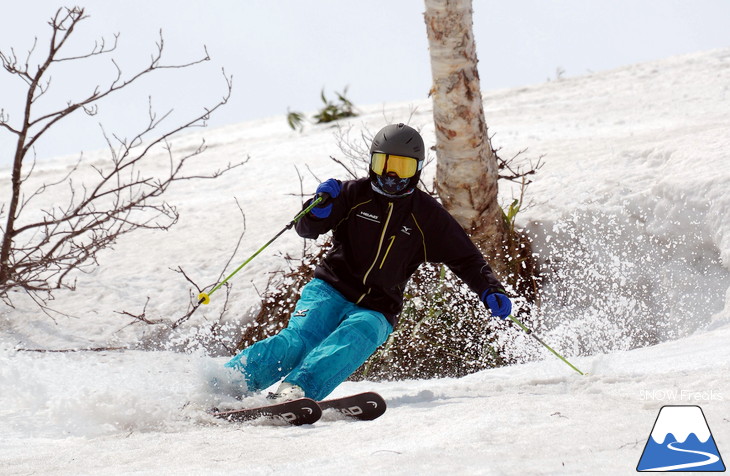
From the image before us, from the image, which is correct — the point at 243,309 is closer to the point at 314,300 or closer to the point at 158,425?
the point at 314,300

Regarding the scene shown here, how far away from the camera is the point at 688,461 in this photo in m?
2.09

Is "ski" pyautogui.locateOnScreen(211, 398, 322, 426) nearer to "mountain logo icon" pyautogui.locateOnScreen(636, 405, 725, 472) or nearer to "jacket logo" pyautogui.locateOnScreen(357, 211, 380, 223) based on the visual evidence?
"jacket logo" pyautogui.locateOnScreen(357, 211, 380, 223)

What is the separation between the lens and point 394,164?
3811mm

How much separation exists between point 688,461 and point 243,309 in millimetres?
4617

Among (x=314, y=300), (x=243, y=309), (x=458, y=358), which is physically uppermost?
(x=314, y=300)

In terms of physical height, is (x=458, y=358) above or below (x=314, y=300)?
below

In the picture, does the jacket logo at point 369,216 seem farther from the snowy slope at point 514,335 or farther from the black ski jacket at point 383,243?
the snowy slope at point 514,335

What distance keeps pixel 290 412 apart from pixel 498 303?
1.22 m

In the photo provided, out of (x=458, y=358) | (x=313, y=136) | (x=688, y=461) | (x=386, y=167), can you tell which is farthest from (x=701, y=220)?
(x=313, y=136)

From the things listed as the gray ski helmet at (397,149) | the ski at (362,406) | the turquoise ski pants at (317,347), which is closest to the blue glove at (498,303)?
the turquoise ski pants at (317,347)

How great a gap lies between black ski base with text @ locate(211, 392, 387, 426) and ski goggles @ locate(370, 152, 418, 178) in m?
1.16

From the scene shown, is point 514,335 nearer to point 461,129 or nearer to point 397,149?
point 461,129

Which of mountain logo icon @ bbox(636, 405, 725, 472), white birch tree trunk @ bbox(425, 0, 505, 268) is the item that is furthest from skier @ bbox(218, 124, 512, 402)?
white birch tree trunk @ bbox(425, 0, 505, 268)

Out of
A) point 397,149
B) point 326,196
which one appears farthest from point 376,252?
point 397,149
